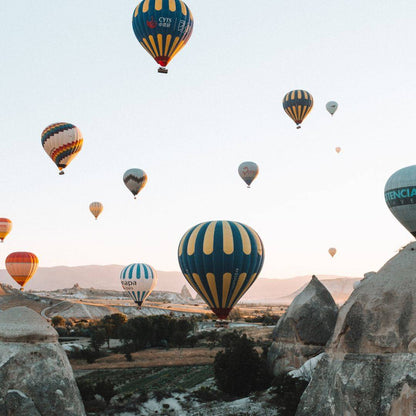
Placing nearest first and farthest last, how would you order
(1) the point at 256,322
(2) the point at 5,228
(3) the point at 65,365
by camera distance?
(3) the point at 65,365 < (2) the point at 5,228 < (1) the point at 256,322

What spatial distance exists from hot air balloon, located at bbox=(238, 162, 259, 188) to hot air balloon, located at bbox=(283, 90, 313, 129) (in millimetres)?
7427

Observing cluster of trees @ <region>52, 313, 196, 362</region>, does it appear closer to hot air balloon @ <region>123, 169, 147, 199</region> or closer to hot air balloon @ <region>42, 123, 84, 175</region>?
hot air balloon @ <region>123, 169, 147, 199</region>

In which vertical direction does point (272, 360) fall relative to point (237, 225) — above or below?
below

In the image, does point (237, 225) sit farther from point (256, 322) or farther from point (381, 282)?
point (256, 322)

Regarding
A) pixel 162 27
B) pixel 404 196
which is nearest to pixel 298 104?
pixel 404 196

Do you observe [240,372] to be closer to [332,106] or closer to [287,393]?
[287,393]

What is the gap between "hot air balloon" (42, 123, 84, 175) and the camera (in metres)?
51.8

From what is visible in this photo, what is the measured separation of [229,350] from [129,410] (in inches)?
308

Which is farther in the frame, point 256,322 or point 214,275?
point 256,322

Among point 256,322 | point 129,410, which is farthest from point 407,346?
point 256,322

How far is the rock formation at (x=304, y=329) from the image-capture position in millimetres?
29672

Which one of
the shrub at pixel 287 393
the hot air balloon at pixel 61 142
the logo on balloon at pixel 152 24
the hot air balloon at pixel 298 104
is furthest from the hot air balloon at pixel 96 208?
the shrub at pixel 287 393

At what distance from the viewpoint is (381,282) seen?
1658 centimetres

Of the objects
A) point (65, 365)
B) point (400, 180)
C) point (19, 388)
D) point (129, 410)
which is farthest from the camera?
point (400, 180)
